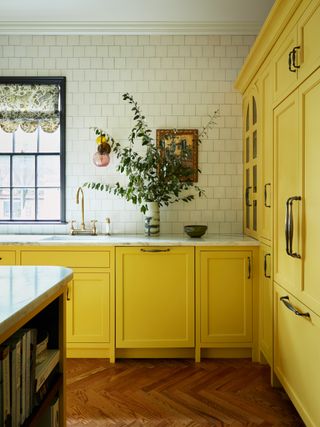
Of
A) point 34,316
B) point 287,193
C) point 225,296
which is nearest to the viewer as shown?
point 34,316

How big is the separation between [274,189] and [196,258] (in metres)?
0.87

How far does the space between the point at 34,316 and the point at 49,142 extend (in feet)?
8.49

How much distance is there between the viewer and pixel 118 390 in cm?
249

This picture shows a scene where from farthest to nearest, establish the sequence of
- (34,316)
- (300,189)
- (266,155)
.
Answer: (266,155)
(300,189)
(34,316)

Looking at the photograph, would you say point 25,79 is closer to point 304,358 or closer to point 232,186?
point 232,186

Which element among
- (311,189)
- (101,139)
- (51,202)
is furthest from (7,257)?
(311,189)

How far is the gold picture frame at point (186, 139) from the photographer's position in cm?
354

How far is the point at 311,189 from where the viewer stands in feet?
5.88

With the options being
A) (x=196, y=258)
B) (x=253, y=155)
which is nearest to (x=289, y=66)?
(x=253, y=155)

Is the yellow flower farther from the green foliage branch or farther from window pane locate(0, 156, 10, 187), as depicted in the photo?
window pane locate(0, 156, 10, 187)

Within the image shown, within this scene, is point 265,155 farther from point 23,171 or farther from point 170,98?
point 23,171

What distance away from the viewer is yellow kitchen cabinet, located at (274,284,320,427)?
1776 mm

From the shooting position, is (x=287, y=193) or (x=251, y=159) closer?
(x=287, y=193)

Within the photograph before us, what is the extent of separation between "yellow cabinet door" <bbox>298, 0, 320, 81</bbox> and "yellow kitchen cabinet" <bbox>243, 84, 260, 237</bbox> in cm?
101
